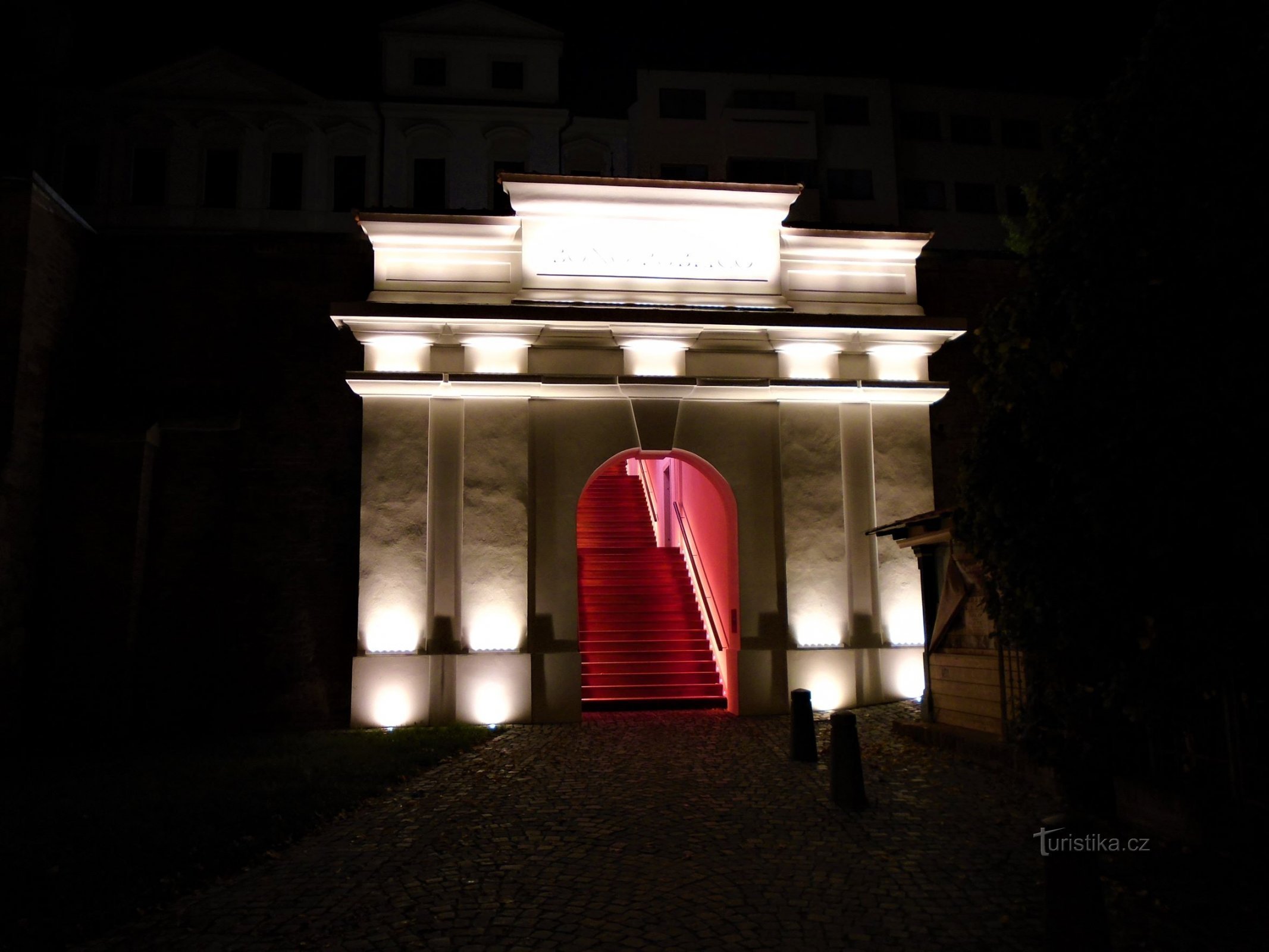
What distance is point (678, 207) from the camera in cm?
1505

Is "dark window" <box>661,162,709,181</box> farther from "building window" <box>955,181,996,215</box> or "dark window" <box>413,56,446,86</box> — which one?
"building window" <box>955,181,996,215</box>

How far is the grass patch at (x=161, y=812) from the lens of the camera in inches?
226

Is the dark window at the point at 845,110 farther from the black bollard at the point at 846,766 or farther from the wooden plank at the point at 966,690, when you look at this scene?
the black bollard at the point at 846,766

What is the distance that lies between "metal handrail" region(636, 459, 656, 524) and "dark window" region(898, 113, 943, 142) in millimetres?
22095

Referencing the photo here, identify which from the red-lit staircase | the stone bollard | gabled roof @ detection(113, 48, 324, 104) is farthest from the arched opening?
gabled roof @ detection(113, 48, 324, 104)

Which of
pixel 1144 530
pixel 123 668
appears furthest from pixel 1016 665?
pixel 123 668

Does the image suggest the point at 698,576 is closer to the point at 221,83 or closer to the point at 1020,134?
the point at 221,83

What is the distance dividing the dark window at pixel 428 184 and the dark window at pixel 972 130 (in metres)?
21.7

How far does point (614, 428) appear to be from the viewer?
14781 mm

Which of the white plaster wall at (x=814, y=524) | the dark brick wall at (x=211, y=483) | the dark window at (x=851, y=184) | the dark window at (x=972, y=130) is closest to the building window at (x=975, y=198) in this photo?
the dark window at (x=972, y=130)

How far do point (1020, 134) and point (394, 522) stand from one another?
34.7m

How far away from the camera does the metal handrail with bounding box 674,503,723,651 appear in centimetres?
1633

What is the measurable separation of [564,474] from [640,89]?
24.0m

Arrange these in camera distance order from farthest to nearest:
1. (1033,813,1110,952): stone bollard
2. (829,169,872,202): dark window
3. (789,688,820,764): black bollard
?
(829,169,872,202): dark window, (789,688,820,764): black bollard, (1033,813,1110,952): stone bollard
